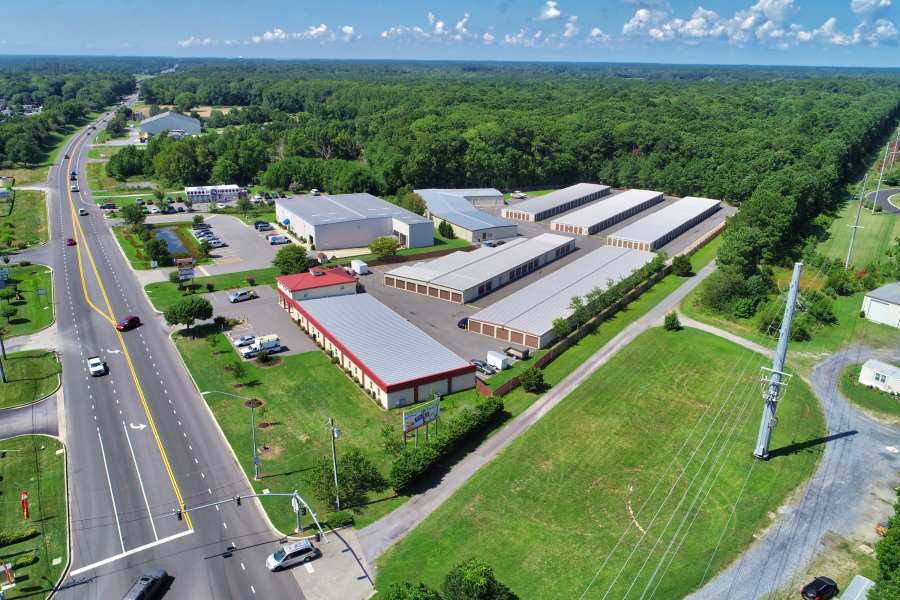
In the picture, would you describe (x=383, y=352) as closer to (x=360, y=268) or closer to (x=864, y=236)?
(x=360, y=268)

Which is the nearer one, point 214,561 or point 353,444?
point 214,561

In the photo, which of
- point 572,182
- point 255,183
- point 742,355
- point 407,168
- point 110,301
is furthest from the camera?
Answer: point 572,182

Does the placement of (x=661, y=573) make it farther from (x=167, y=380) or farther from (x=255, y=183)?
(x=255, y=183)

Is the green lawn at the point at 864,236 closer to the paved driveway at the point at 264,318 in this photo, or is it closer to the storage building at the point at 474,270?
the storage building at the point at 474,270

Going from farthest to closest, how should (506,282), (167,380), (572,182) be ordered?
1. (572,182)
2. (506,282)
3. (167,380)

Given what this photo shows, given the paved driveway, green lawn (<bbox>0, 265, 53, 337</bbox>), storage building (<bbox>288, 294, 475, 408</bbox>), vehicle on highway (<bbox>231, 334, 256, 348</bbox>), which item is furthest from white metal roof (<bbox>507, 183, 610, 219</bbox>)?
green lawn (<bbox>0, 265, 53, 337</bbox>)

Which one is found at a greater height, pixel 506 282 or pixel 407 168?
pixel 407 168

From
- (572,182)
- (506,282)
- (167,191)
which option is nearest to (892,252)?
(506,282)
